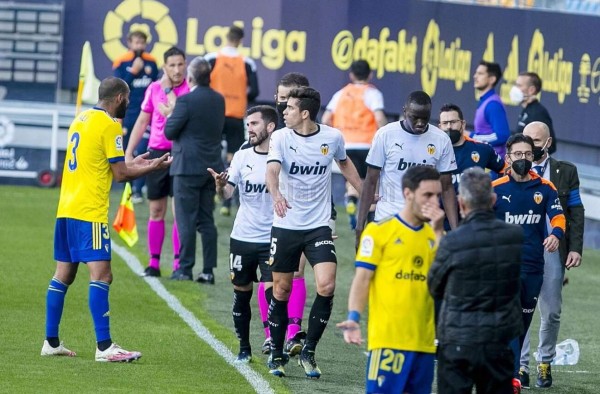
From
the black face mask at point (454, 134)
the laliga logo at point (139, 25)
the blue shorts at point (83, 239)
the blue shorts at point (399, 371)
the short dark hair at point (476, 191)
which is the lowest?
the blue shorts at point (399, 371)

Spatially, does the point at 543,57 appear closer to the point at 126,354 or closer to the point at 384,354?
the point at 126,354

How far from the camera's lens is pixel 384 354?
7941mm

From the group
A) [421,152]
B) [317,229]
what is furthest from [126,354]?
[421,152]

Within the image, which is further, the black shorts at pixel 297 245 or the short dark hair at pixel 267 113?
the short dark hair at pixel 267 113

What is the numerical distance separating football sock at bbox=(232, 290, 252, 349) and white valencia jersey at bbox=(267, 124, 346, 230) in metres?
0.76

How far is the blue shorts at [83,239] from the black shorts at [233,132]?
9733mm

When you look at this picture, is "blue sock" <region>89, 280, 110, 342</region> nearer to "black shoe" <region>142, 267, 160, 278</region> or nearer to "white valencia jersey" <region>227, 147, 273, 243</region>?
"white valencia jersey" <region>227, 147, 273, 243</region>

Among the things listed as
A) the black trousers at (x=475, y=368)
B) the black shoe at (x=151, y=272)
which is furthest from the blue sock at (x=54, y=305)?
the black shoe at (x=151, y=272)

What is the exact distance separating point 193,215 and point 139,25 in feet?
32.0

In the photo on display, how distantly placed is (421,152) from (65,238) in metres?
2.60

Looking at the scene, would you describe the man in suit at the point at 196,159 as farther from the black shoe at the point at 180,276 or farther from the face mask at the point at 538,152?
the face mask at the point at 538,152

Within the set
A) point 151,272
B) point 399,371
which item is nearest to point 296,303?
point 399,371

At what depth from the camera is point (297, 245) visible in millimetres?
10805

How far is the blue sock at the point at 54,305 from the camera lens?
433 inches
